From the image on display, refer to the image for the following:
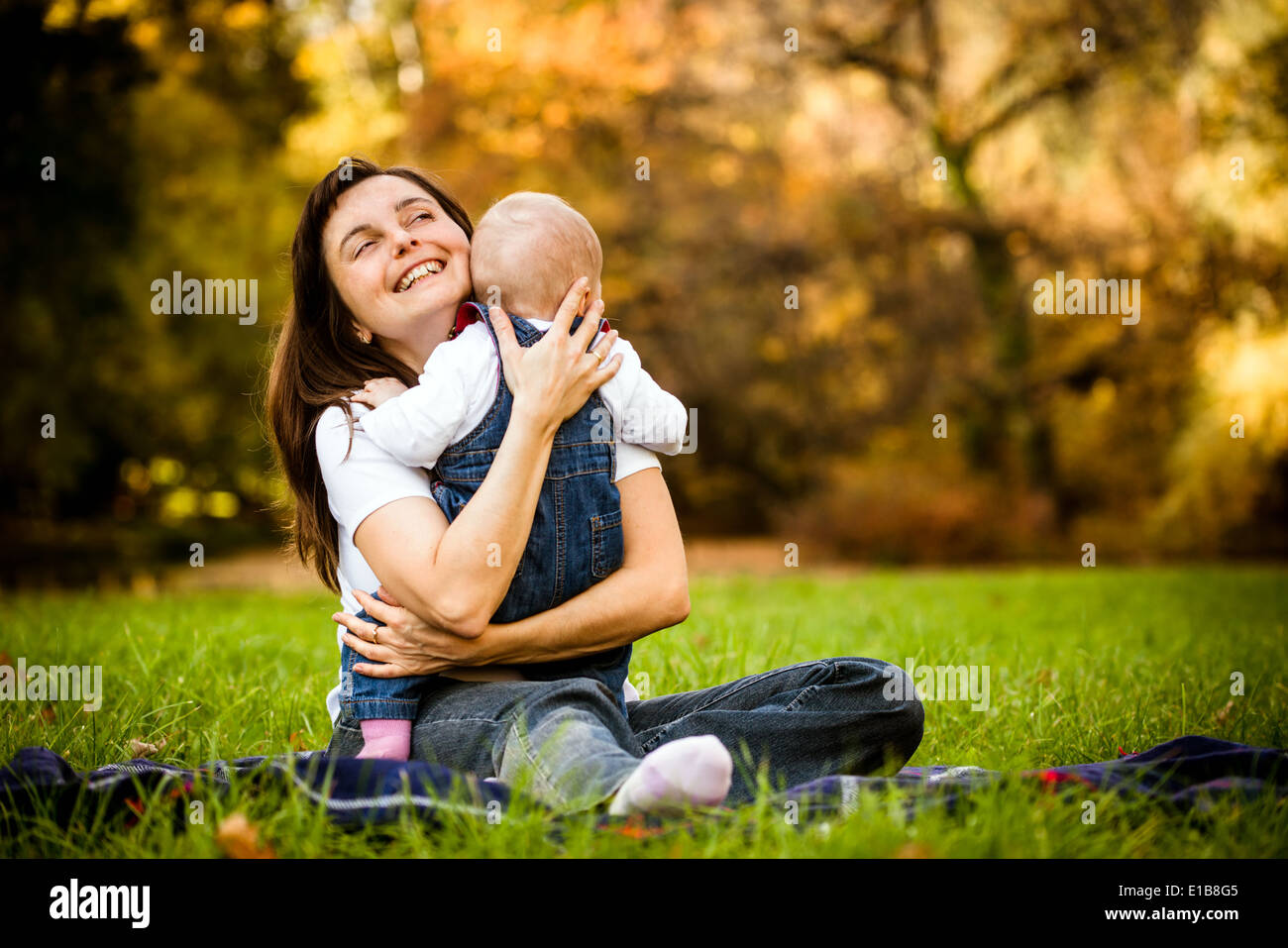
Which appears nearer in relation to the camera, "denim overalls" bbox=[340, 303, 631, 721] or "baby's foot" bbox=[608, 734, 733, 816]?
"baby's foot" bbox=[608, 734, 733, 816]

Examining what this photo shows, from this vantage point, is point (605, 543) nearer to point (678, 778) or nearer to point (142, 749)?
point (678, 778)

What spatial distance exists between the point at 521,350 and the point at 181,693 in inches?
75.4

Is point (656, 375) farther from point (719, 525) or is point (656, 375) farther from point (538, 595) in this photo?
point (538, 595)

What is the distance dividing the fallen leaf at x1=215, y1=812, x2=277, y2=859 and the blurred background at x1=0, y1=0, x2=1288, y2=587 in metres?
10.4

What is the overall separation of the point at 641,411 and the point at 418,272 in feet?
2.03

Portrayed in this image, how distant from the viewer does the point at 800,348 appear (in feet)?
48.6

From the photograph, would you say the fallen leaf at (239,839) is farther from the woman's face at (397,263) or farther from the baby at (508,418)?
the woman's face at (397,263)

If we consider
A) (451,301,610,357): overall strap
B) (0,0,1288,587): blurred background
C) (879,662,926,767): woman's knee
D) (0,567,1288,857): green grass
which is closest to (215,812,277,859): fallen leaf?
(0,567,1288,857): green grass

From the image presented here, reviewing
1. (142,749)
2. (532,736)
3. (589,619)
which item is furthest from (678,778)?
(142,749)

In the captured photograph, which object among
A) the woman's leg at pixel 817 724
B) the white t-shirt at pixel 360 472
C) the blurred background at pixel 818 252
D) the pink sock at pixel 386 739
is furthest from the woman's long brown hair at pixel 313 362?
the blurred background at pixel 818 252

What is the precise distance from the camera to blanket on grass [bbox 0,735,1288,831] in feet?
6.57

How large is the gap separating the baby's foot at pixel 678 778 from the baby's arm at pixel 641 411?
752 mm

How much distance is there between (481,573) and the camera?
7.04 ft

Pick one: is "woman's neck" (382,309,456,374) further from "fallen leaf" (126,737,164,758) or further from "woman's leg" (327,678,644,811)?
"fallen leaf" (126,737,164,758)
